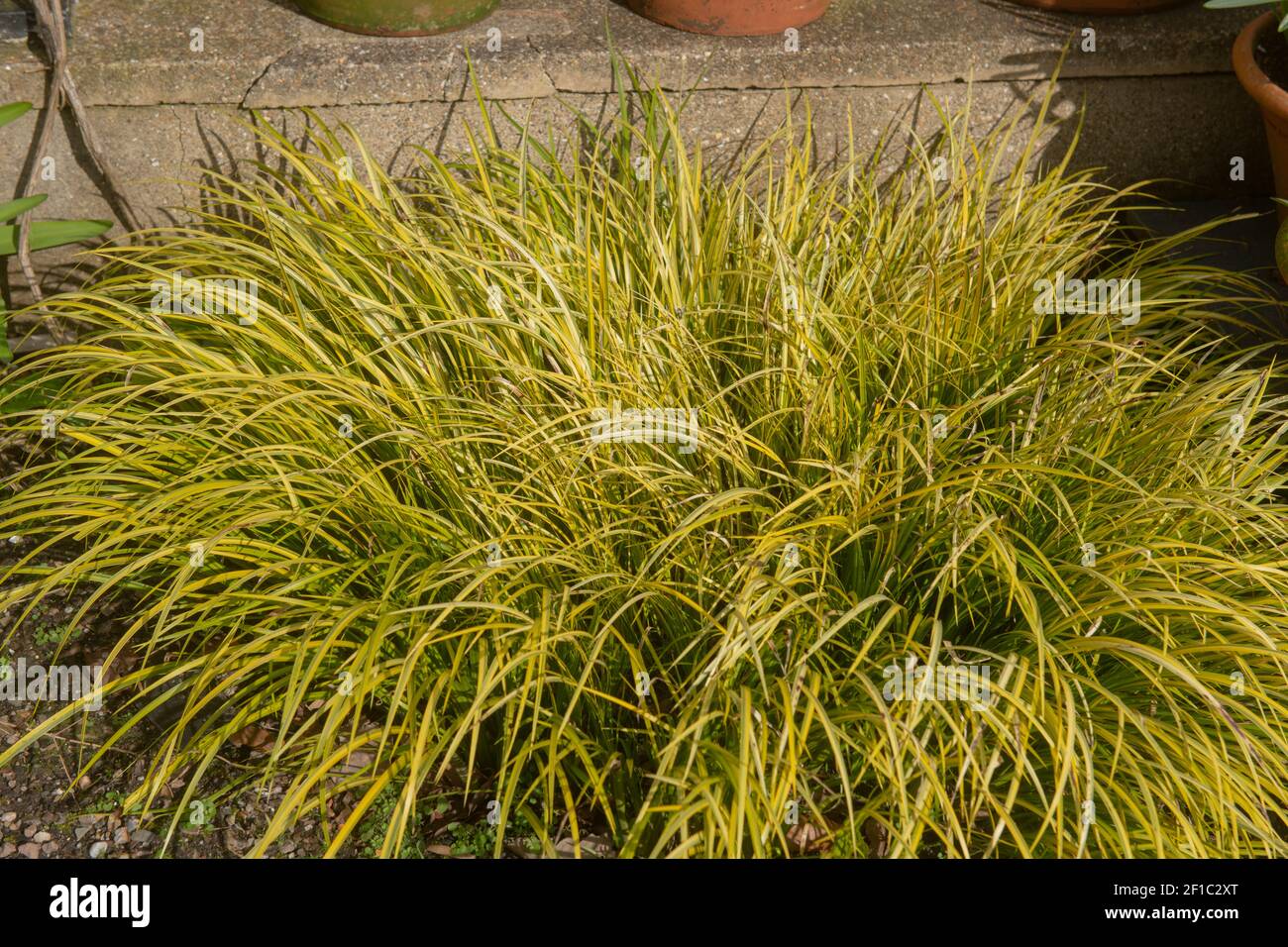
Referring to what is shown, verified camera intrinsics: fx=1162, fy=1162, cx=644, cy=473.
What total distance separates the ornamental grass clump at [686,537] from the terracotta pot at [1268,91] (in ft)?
1.15

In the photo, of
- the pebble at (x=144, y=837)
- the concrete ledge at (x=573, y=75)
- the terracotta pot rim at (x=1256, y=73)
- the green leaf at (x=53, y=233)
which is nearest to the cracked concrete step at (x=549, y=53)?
the concrete ledge at (x=573, y=75)

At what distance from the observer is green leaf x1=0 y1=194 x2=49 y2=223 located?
2.11 meters

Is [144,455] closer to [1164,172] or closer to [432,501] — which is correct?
[432,501]

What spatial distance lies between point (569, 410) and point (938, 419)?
1.74 feet

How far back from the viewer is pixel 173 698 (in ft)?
5.86

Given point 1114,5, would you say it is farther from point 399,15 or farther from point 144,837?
point 144,837

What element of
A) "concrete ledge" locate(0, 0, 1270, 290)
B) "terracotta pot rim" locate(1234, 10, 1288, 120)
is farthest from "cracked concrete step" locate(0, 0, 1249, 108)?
"terracotta pot rim" locate(1234, 10, 1288, 120)

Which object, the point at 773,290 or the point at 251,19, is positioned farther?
the point at 251,19

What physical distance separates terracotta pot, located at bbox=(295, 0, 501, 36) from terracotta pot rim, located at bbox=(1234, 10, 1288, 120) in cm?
149

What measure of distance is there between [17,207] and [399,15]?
82 cm

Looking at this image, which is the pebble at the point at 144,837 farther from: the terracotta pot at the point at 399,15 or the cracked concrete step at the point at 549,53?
the terracotta pot at the point at 399,15

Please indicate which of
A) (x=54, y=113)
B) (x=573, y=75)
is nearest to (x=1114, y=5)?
(x=573, y=75)
